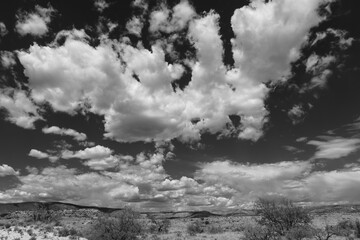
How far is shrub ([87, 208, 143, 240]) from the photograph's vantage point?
36406mm

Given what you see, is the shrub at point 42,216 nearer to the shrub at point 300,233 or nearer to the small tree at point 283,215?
the small tree at point 283,215

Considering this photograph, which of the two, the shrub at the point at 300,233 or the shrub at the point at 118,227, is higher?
the shrub at the point at 118,227

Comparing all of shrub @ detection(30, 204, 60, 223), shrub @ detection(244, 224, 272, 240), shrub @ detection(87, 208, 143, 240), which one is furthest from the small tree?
shrub @ detection(30, 204, 60, 223)

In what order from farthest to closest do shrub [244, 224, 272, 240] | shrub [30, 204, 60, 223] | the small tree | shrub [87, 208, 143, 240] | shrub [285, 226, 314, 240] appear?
1. shrub [30, 204, 60, 223]
2. the small tree
3. shrub [87, 208, 143, 240]
4. shrub [244, 224, 272, 240]
5. shrub [285, 226, 314, 240]

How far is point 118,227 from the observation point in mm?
37188

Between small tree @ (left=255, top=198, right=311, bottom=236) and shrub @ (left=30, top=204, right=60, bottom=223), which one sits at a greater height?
shrub @ (left=30, top=204, right=60, bottom=223)

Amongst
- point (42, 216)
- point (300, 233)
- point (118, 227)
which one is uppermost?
point (42, 216)

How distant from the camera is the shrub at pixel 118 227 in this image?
36406 mm

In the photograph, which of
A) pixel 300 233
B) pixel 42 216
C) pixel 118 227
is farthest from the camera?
pixel 42 216

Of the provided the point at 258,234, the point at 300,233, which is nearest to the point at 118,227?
the point at 258,234

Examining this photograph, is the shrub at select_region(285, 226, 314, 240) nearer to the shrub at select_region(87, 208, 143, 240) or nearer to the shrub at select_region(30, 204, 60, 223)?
the shrub at select_region(87, 208, 143, 240)

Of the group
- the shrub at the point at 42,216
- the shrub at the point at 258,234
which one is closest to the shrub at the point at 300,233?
the shrub at the point at 258,234

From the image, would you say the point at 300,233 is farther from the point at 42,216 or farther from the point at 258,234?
the point at 42,216

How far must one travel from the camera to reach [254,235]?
3656 centimetres
